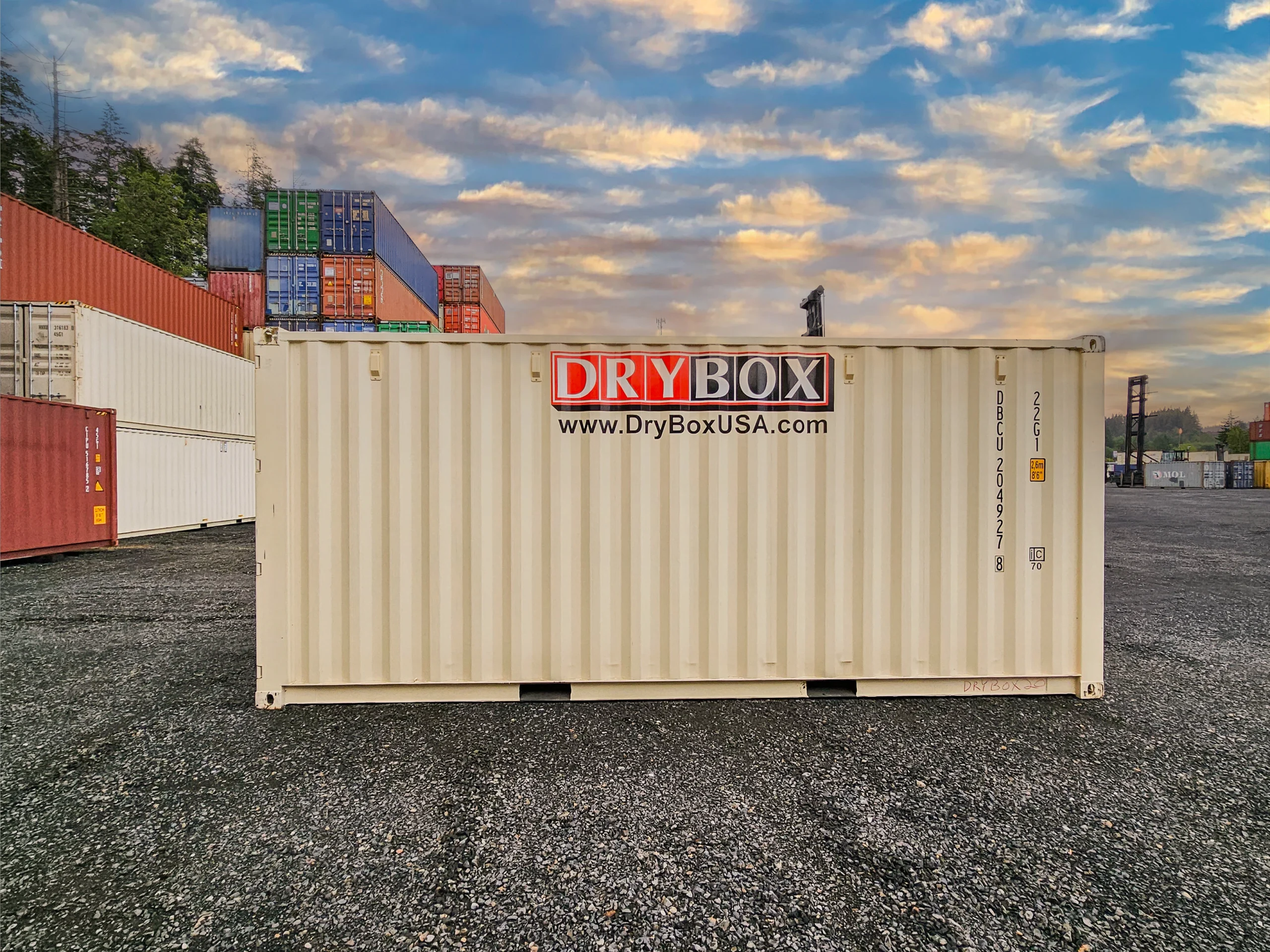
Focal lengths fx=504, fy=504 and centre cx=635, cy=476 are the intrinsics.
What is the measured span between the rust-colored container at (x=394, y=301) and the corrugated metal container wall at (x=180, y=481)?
805 cm

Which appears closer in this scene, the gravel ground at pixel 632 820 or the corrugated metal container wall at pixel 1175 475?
the gravel ground at pixel 632 820

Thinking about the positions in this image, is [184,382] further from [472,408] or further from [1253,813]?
[1253,813]

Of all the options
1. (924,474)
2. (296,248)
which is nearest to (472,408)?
(924,474)

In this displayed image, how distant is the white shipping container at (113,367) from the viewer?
41.7 ft

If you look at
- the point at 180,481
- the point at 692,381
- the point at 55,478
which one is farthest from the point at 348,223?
the point at 692,381

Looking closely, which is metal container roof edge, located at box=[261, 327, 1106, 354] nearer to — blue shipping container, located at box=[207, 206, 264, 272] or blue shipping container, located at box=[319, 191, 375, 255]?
blue shipping container, located at box=[319, 191, 375, 255]

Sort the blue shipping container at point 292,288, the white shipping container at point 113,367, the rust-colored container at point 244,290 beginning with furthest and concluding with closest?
the rust-colored container at point 244,290 → the blue shipping container at point 292,288 → the white shipping container at point 113,367

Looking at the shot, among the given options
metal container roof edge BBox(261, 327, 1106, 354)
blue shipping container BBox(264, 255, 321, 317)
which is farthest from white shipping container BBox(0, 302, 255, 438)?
metal container roof edge BBox(261, 327, 1106, 354)

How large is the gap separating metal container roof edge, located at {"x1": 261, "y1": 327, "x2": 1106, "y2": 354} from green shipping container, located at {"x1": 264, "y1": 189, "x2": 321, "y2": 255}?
23.9 metres

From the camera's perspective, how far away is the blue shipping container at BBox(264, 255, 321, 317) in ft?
73.6

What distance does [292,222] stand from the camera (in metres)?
23.1

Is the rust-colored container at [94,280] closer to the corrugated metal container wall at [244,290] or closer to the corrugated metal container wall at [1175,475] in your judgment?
the corrugated metal container wall at [244,290]

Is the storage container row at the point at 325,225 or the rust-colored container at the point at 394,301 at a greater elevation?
the storage container row at the point at 325,225

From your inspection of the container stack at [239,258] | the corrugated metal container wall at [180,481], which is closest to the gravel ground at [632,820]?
the corrugated metal container wall at [180,481]
